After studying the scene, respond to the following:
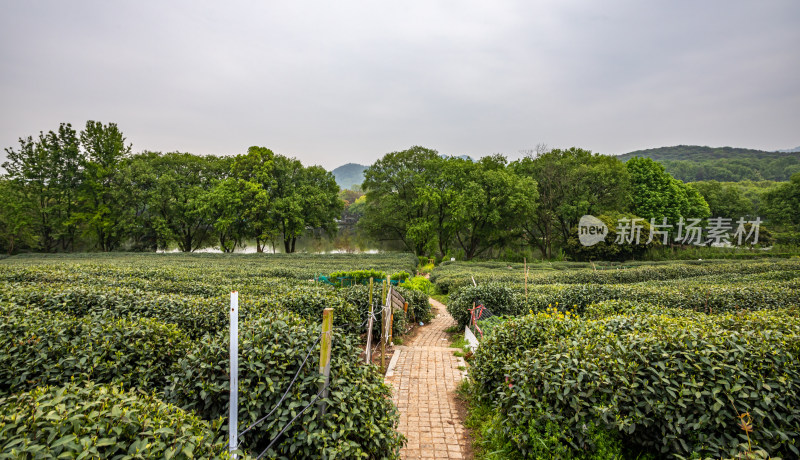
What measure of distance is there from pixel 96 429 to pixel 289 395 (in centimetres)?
131

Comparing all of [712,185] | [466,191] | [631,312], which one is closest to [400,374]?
[631,312]

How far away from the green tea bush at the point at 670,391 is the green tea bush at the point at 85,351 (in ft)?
12.7

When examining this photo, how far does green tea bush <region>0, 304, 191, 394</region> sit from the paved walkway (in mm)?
2967

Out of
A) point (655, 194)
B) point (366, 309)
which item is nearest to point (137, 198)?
point (366, 309)

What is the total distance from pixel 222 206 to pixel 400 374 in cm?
3246

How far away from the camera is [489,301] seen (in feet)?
32.1

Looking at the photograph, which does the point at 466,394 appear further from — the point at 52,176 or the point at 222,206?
the point at 52,176

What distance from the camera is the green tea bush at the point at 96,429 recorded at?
5.89 feet

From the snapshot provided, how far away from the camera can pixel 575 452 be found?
3492 mm

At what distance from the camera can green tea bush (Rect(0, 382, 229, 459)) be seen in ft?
5.89

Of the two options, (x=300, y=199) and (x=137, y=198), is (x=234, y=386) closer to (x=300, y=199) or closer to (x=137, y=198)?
(x=300, y=199)

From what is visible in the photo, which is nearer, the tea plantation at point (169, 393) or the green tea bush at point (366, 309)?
the tea plantation at point (169, 393)

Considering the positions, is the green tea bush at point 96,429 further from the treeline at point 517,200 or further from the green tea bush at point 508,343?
the treeline at point 517,200

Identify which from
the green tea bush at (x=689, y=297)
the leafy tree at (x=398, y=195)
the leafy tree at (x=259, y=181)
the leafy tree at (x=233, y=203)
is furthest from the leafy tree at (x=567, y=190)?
the leafy tree at (x=233, y=203)
